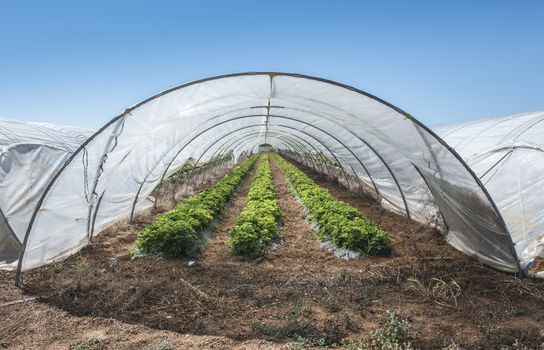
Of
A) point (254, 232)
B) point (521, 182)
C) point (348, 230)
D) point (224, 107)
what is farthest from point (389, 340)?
point (224, 107)

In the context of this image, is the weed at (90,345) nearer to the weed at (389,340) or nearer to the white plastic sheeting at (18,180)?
the weed at (389,340)

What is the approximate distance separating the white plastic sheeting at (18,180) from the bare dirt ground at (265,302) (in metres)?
1.10

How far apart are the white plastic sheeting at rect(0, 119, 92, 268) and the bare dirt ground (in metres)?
1.10

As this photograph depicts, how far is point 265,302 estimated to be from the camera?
18.4 ft

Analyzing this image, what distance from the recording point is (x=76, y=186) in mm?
7223

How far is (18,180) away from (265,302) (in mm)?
5799

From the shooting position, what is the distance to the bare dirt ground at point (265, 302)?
183 inches

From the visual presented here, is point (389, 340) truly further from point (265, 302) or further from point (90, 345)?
point (90, 345)

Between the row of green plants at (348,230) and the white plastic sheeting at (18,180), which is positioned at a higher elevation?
the white plastic sheeting at (18,180)

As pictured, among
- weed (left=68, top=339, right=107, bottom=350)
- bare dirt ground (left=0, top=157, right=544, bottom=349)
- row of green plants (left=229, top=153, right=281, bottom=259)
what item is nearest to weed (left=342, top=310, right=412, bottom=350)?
bare dirt ground (left=0, top=157, right=544, bottom=349)

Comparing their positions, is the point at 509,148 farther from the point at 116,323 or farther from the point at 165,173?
the point at 165,173

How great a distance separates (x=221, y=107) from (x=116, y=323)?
4.48m

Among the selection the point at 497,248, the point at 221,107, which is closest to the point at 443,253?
the point at 497,248

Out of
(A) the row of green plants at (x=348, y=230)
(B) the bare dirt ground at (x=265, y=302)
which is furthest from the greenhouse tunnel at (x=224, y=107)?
(A) the row of green plants at (x=348, y=230)
